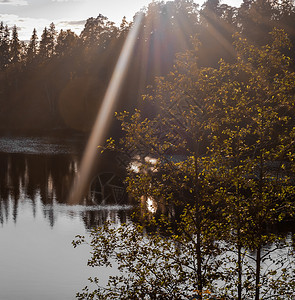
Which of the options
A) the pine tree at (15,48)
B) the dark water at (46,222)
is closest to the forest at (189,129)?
the pine tree at (15,48)

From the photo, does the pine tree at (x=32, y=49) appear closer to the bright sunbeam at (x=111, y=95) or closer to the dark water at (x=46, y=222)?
the bright sunbeam at (x=111, y=95)

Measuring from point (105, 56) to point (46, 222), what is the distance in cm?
6365

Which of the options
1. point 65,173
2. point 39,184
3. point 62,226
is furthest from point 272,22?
point 62,226

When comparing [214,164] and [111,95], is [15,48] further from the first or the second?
[214,164]

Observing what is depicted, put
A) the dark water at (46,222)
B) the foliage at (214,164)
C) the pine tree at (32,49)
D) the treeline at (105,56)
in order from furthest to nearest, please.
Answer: the pine tree at (32,49), the treeline at (105,56), the dark water at (46,222), the foliage at (214,164)

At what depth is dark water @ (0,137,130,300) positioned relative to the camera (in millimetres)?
19938

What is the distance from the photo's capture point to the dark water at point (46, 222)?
19.9m

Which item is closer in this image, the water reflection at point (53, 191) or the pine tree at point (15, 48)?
the water reflection at point (53, 191)

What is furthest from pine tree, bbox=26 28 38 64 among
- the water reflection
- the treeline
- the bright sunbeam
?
the water reflection

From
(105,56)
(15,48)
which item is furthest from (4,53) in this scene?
(105,56)

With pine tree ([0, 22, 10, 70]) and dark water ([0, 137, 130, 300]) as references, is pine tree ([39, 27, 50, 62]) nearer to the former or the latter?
pine tree ([0, 22, 10, 70])

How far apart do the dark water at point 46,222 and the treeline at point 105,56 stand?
A: 23.7 meters

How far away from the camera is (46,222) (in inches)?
1077

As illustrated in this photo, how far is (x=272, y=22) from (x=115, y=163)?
2415 centimetres
